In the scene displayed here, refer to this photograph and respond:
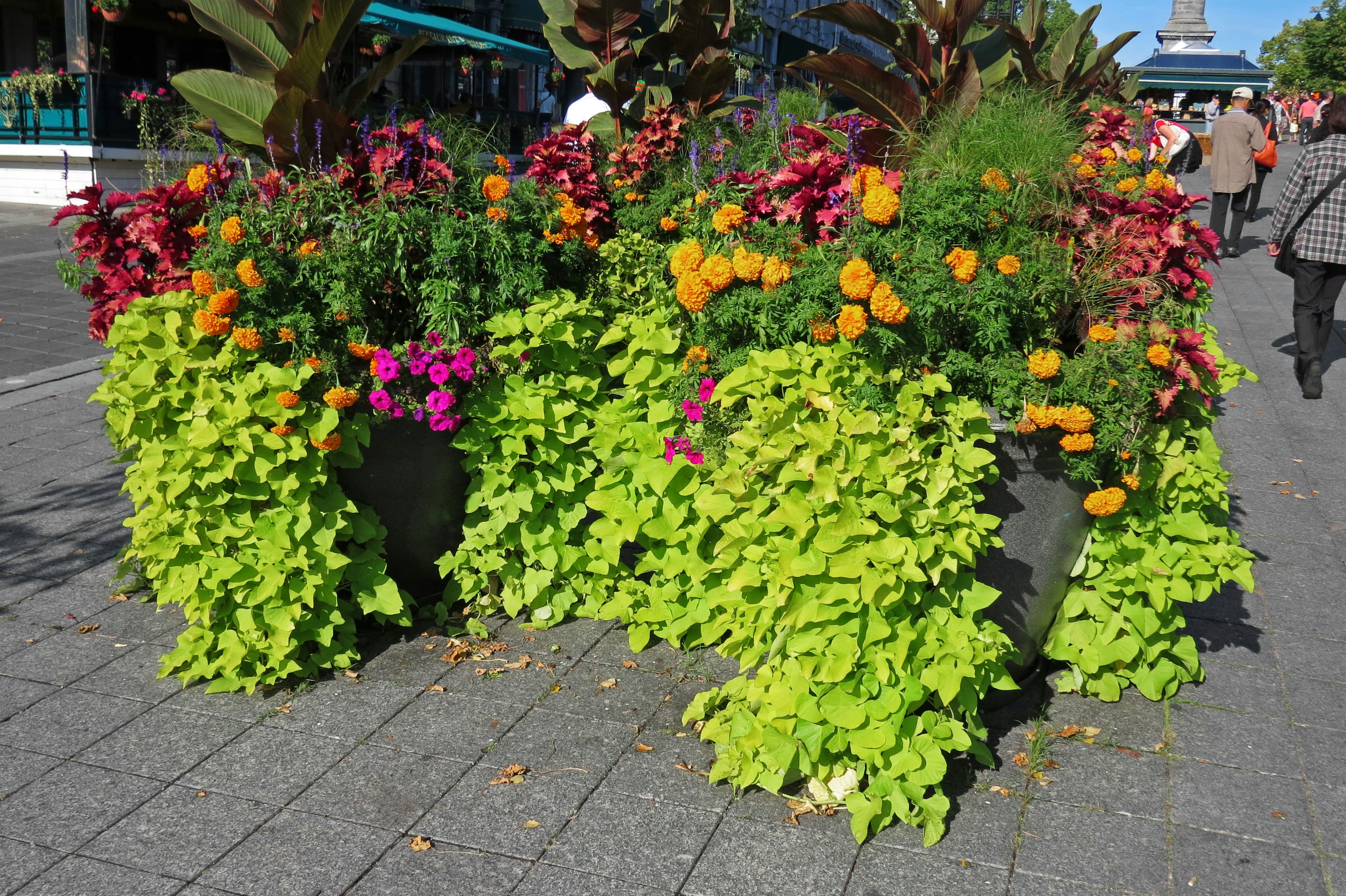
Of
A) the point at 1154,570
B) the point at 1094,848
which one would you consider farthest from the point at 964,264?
the point at 1094,848

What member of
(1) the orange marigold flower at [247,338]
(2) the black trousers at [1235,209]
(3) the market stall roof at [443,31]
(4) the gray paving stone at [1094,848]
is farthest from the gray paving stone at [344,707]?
(3) the market stall roof at [443,31]

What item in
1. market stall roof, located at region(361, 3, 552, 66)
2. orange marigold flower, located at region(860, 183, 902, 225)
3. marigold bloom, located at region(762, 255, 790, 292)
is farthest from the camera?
market stall roof, located at region(361, 3, 552, 66)

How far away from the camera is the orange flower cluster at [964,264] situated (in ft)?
9.84

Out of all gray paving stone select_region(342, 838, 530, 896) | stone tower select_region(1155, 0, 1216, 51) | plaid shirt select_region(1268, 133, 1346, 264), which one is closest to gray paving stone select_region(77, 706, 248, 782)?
gray paving stone select_region(342, 838, 530, 896)

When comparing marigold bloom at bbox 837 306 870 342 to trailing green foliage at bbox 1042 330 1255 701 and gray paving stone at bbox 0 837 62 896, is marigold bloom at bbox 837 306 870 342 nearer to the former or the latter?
trailing green foliage at bbox 1042 330 1255 701

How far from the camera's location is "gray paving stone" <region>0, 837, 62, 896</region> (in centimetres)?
262

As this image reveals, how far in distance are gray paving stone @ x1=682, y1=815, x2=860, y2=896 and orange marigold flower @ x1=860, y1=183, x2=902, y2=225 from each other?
178 cm

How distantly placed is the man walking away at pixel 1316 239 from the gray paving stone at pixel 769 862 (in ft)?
21.1

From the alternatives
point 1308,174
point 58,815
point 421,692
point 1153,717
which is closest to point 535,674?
point 421,692

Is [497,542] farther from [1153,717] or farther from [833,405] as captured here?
[1153,717]

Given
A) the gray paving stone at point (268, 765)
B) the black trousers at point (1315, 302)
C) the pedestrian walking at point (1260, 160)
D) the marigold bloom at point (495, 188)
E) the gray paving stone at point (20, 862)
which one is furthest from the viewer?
the pedestrian walking at point (1260, 160)

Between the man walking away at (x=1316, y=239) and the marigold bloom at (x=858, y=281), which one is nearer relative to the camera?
the marigold bloom at (x=858, y=281)

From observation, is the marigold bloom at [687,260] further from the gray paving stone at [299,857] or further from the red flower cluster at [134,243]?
the gray paving stone at [299,857]

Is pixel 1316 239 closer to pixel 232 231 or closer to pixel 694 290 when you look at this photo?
pixel 694 290
